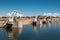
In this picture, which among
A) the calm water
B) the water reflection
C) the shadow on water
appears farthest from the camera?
the shadow on water

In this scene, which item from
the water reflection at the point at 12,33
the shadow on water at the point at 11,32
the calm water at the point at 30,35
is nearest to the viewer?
the calm water at the point at 30,35

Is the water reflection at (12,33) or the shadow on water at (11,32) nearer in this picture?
the water reflection at (12,33)

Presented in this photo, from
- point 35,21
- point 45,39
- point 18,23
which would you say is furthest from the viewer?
point 35,21

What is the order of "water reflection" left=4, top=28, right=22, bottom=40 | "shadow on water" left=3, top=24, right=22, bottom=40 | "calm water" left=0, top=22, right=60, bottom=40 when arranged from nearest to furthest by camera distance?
"calm water" left=0, top=22, right=60, bottom=40 → "water reflection" left=4, top=28, right=22, bottom=40 → "shadow on water" left=3, top=24, right=22, bottom=40

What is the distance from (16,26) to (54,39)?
97.7 feet

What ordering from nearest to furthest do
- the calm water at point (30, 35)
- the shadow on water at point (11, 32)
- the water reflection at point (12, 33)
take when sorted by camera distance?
the calm water at point (30, 35) → the water reflection at point (12, 33) → the shadow on water at point (11, 32)

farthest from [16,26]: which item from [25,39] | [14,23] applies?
[25,39]

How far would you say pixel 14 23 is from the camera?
65.0 metres

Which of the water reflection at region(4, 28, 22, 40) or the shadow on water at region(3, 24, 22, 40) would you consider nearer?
the water reflection at region(4, 28, 22, 40)

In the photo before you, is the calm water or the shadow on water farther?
the shadow on water

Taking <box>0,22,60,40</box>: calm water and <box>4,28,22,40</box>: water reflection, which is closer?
<box>0,22,60,40</box>: calm water

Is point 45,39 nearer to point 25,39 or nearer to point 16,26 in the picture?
point 25,39

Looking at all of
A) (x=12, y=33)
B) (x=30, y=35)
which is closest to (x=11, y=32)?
(x=12, y=33)

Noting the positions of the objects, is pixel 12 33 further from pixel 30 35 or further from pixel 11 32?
pixel 30 35
